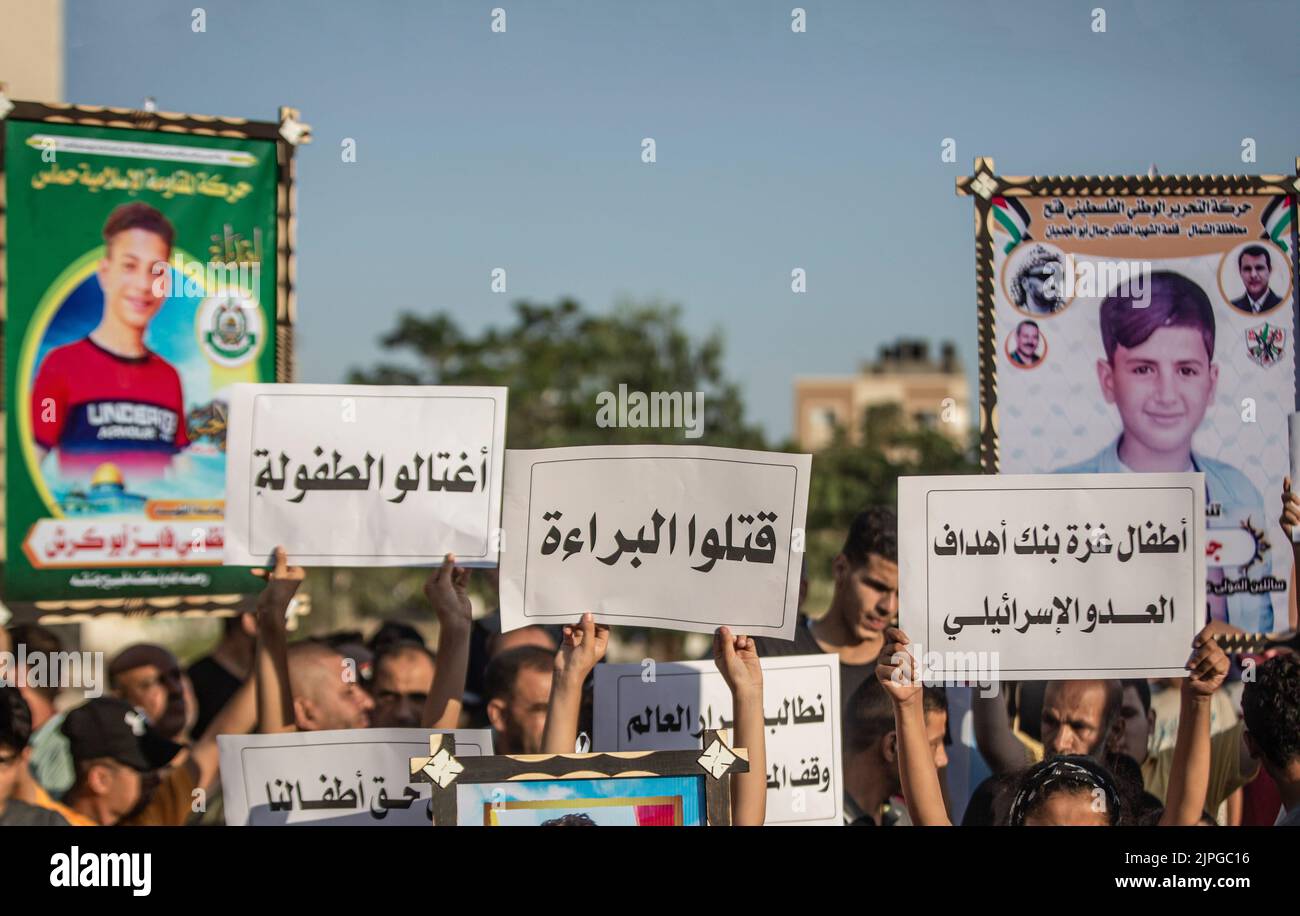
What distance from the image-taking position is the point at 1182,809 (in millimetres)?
3395

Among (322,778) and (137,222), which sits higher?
(137,222)

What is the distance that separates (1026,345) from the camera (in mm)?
4336

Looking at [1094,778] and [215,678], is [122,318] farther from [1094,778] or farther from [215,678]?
[1094,778]

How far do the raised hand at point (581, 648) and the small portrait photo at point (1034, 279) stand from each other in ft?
6.12

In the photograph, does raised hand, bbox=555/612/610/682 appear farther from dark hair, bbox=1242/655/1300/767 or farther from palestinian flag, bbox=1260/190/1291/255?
palestinian flag, bbox=1260/190/1291/255

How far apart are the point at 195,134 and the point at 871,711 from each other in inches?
114

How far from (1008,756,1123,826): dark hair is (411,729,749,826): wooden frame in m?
0.80

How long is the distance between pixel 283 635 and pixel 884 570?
192 centimetres

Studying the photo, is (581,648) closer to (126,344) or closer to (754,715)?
(754,715)

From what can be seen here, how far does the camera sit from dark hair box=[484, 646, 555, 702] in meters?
3.96

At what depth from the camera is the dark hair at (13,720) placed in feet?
11.6
